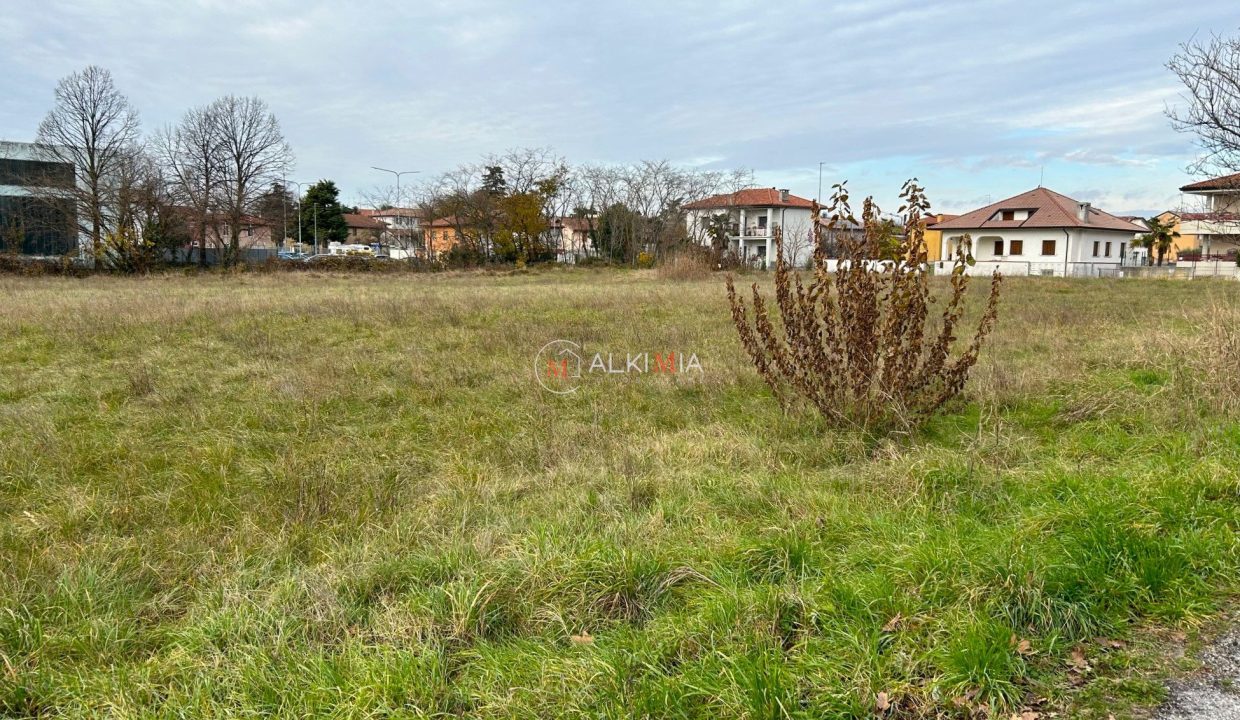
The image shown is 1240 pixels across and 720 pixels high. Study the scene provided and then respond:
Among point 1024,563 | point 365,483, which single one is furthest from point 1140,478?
point 365,483

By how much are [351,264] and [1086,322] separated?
3192 cm

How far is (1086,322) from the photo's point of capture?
12727 mm

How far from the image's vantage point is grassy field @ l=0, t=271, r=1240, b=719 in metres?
2.35

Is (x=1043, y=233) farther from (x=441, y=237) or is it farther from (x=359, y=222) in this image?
(x=359, y=222)

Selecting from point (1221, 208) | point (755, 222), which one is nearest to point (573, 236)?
point (755, 222)

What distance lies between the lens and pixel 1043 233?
157 ft

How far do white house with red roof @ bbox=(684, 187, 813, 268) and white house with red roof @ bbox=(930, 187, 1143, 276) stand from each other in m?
12.4

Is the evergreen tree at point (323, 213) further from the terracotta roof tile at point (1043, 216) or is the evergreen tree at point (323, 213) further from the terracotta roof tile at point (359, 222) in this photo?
the terracotta roof tile at point (1043, 216)

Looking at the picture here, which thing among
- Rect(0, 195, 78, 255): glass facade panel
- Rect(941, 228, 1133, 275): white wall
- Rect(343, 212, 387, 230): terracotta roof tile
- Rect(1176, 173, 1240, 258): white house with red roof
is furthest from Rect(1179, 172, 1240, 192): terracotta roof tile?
Rect(343, 212, 387, 230): terracotta roof tile

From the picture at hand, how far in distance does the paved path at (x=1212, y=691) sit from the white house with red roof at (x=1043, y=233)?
150 feet

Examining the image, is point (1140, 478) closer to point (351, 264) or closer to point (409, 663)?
point (409, 663)

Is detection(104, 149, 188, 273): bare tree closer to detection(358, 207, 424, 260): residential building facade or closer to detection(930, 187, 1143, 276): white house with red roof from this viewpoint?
detection(358, 207, 424, 260): residential building facade

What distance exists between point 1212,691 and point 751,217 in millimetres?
62523

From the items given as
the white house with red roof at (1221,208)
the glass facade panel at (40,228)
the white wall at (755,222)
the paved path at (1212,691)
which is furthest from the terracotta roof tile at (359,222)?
the paved path at (1212,691)
